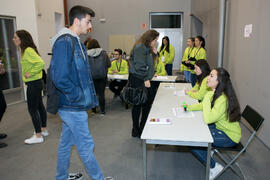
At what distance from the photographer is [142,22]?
9.95m

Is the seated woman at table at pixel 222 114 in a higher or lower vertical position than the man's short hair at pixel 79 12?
lower

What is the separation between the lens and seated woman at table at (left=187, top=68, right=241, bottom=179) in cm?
223

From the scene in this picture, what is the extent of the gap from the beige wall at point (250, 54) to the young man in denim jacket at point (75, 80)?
8.39ft

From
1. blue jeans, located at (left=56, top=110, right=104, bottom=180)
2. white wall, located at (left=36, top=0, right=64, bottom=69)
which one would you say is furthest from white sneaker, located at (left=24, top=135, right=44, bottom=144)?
white wall, located at (left=36, top=0, right=64, bottom=69)

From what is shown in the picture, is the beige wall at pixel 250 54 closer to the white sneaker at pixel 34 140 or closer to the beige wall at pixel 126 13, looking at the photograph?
the white sneaker at pixel 34 140

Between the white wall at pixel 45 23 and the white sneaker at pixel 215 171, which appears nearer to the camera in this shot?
the white sneaker at pixel 215 171

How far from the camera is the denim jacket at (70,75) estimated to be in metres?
1.75

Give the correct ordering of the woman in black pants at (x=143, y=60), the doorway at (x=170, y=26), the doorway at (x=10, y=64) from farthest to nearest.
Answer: the doorway at (x=170, y=26)
the doorway at (x=10, y=64)
the woman in black pants at (x=143, y=60)

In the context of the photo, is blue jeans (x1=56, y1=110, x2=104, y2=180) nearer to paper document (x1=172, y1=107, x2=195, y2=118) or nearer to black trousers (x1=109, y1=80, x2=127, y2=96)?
paper document (x1=172, y1=107, x2=195, y2=118)

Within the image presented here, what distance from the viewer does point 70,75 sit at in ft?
6.05

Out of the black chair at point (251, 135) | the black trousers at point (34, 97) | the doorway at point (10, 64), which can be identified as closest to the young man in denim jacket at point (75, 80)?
the black chair at point (251, 135)

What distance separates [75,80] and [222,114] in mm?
1472

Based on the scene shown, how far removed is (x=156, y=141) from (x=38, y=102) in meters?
2.16

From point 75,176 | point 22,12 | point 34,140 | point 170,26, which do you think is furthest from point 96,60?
point 170,26
